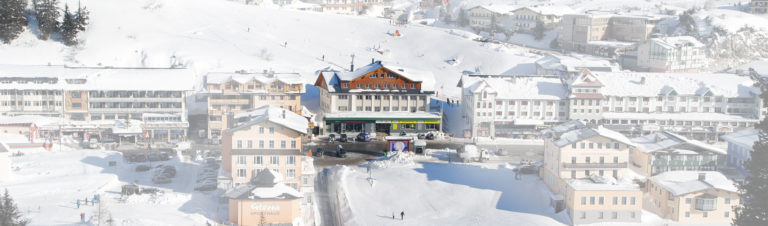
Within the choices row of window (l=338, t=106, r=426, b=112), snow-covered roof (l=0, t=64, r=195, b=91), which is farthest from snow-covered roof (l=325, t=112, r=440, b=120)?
snow-covered roof (l=0, t=64, r=195, b=91)

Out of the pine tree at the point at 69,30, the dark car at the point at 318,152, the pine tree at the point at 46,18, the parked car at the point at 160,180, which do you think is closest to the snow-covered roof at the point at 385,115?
the dark car at the point at 318,152

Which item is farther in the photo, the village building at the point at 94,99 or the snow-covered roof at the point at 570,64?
the snow-covered roof at the point at 570,64

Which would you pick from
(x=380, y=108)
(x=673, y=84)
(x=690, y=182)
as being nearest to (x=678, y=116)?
(x=673, y=84)

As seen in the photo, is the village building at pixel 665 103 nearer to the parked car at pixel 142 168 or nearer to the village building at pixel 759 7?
the parked car at pixel 142 168

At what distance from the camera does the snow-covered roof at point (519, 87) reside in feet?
319

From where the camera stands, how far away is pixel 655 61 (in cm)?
12475

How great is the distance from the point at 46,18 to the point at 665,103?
71504 millimetres

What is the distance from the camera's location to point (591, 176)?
7306 centimetres

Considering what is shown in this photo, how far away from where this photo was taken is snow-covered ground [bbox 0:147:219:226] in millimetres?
66375

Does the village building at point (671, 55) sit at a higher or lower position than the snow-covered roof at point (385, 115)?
higher

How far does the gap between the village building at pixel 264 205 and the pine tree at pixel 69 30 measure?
5655 centimetres

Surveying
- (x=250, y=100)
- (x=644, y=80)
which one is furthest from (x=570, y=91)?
(x=250, y=100)

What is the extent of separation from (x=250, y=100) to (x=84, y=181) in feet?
78.7

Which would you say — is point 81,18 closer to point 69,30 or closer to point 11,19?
point 69,30
